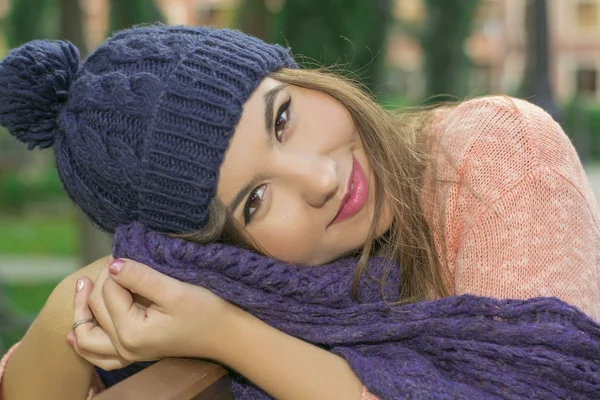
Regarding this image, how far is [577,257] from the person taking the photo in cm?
165

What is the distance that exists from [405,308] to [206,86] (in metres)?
0.68

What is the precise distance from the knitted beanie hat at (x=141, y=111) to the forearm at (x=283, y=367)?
33cm

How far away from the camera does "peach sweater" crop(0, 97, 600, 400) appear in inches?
63.1

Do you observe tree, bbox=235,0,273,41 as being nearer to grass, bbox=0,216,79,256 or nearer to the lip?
grass, bbox=0,216,79,256

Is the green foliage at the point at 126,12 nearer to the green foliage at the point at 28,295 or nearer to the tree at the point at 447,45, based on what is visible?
the green foliage at the point at 28,295

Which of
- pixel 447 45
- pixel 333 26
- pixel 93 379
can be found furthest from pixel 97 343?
pixel 447 45

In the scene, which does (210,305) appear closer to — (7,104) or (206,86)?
(206,86)

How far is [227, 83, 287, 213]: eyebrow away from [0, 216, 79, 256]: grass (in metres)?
9.24

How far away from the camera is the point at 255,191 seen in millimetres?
1691

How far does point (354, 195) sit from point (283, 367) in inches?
19.8

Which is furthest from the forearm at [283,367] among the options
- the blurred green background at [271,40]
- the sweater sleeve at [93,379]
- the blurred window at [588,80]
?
the blurred window at [588,80]

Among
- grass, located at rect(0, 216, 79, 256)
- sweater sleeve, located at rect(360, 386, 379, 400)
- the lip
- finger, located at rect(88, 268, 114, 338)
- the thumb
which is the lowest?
grass, located at rect(0, 216, 79, 256)

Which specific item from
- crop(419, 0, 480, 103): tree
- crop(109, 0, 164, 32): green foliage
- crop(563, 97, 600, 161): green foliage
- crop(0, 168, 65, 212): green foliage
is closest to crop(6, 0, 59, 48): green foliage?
crop(109, 0, 164, 32): green foliage

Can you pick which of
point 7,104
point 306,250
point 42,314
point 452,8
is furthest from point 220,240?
point 452,8
